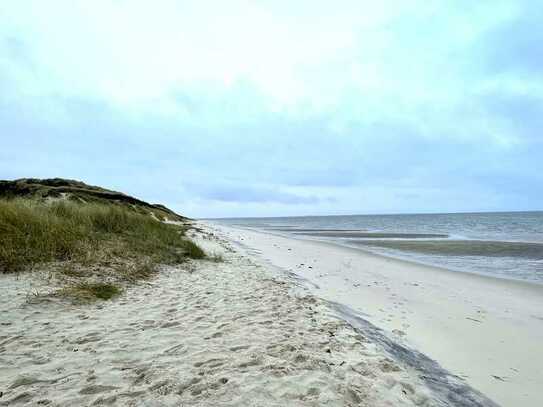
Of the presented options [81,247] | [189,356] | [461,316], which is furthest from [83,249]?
[461,316]

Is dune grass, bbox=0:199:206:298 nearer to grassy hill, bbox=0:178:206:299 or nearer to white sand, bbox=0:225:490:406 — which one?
grassy hill, bbox=0:178:206:299

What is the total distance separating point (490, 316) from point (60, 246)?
35.6ft

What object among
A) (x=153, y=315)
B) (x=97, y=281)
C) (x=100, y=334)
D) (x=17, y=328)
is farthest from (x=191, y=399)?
(x=97, y=281)

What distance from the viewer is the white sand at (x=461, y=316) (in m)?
4.56

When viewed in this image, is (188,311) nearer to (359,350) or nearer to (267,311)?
(267,311)

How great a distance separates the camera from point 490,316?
731cm

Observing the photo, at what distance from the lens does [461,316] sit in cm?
721

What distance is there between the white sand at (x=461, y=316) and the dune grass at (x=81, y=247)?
4822 millimetres

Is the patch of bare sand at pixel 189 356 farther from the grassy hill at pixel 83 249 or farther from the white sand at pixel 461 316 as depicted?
the white sand at pixel 461 316

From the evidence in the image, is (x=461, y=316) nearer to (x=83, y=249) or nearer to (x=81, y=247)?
(x=83, y=249)

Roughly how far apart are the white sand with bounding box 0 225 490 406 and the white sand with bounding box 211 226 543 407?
2.37 ft

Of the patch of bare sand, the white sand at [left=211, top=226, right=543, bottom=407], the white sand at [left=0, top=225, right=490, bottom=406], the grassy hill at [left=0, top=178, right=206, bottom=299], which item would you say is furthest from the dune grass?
the white sand at [left=211, top=226, right=543, bottom=407]

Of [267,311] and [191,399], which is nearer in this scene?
[191,399]

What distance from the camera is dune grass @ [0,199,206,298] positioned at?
25.9 ft
